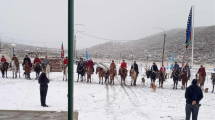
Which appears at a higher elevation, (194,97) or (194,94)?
(194,94)

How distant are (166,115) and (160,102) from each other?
116 inches

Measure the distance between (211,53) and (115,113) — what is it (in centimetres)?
8144

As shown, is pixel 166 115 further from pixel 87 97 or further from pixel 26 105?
pixel 26 105

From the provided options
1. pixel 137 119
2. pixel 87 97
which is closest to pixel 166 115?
pixel 137 119

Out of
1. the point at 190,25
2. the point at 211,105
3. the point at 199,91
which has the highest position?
the point at 190,25

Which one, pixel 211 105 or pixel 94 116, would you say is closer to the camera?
pixel 94 116

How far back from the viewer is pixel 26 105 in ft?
30.1

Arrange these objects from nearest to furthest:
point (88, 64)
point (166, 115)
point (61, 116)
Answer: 1. point (61, 116)
2. point (166, 115)
3. point (88, 64)

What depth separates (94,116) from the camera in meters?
8.19

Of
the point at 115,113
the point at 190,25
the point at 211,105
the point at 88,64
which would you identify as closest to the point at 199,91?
the point at 115,113

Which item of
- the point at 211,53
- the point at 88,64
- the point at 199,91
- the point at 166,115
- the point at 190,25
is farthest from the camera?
the point at 211,53

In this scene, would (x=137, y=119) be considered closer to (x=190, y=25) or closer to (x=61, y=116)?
(x=61, y=116)

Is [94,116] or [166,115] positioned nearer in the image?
[94,116]

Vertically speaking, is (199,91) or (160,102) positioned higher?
(199,91)
